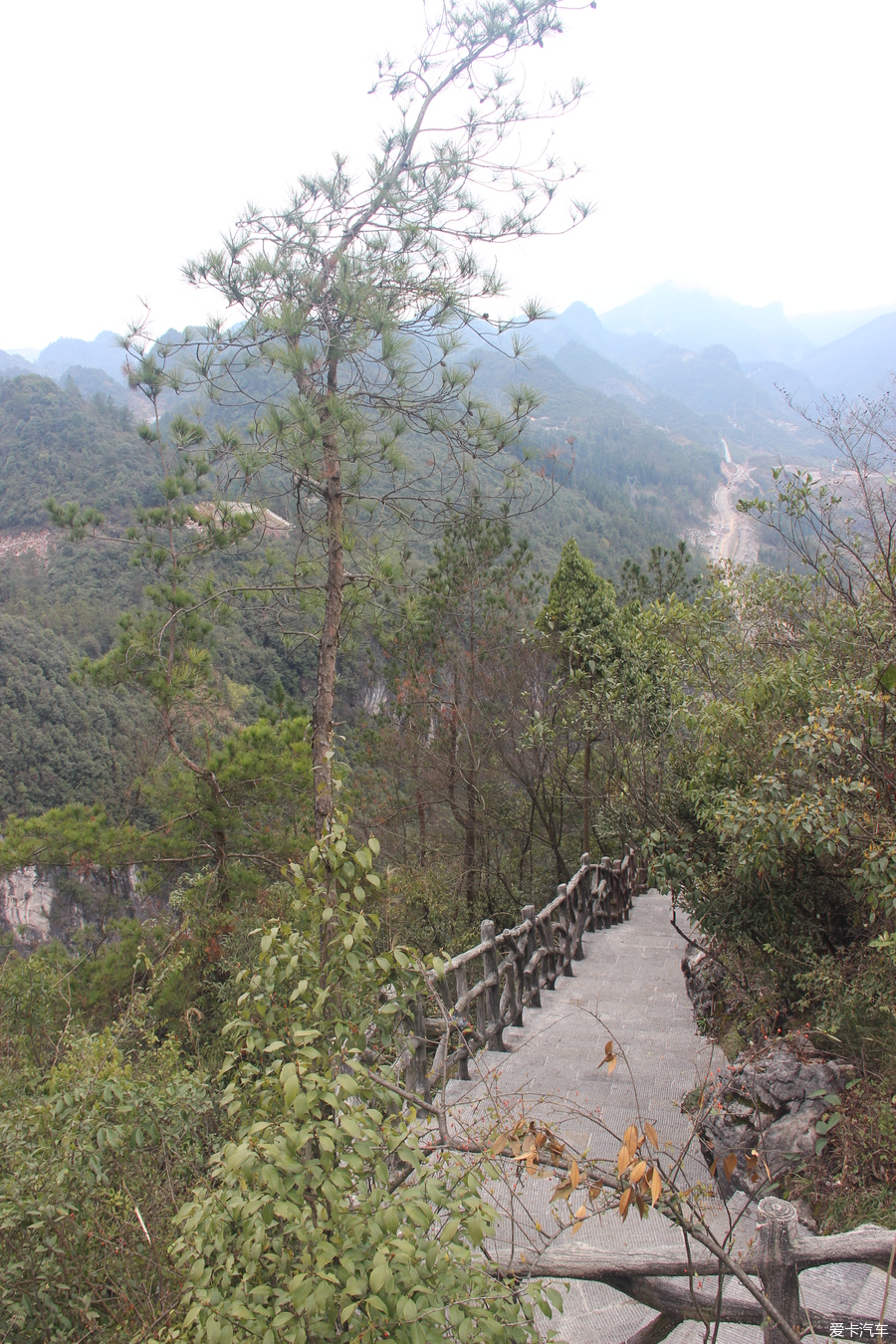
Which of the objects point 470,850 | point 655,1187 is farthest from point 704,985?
point 470,850

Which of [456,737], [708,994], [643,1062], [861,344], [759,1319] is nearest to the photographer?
[759,1319]

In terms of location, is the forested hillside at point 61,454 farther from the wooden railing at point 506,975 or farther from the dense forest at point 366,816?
the wooden railing at point 506,975

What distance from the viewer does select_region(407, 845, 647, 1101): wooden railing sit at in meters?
4.07

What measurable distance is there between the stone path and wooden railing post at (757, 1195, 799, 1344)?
268 mm

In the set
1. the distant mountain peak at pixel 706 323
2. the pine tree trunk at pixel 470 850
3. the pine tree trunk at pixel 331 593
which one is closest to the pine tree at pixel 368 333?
the pine tree trunk at pixel 331 593

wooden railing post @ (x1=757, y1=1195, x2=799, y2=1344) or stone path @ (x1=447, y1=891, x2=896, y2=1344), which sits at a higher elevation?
wooden railing post @ (x1=757, y1=1195, x2=799, y2=1344)

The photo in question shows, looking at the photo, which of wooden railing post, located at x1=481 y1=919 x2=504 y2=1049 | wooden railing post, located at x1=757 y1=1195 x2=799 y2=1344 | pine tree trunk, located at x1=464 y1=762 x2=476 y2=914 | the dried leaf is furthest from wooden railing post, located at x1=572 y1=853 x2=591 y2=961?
the dried leaf

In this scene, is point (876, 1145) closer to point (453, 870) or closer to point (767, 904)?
point (767, 904)

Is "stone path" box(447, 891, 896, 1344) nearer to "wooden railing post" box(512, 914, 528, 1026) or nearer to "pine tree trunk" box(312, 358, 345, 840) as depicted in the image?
"wooden railing post" box(512, 914, 528, 1026)

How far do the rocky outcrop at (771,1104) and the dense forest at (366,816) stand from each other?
0.12 meters

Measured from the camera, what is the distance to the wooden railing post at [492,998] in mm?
5145

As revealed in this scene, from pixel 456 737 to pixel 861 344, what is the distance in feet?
342

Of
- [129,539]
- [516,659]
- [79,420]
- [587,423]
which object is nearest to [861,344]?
[587,423]

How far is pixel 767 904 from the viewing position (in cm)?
428
